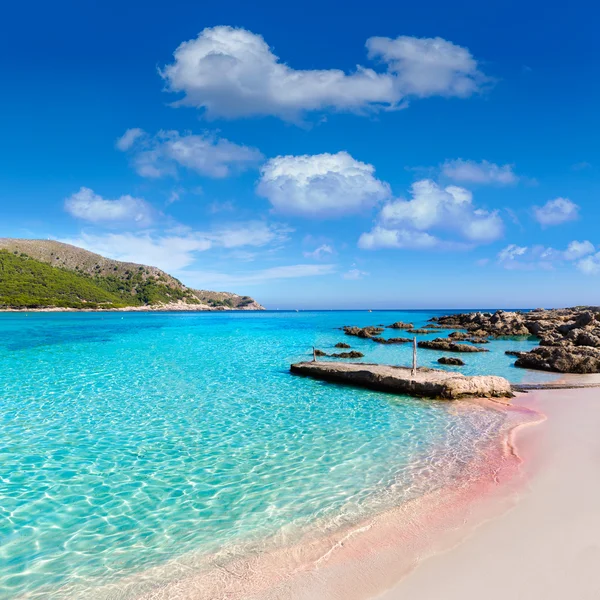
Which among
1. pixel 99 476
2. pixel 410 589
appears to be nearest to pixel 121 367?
pixel 99 476

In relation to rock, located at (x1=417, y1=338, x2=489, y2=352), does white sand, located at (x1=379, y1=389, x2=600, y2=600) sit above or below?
above

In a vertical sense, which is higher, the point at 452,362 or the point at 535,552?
the point at 535,552

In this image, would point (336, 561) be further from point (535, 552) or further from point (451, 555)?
point (535, 552)

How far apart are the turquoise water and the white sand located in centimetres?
191

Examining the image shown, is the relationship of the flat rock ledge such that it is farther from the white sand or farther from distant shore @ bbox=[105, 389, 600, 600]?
distant shore @ bbox=[105, 389, 600, 600]

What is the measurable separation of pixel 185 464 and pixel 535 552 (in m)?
7.48

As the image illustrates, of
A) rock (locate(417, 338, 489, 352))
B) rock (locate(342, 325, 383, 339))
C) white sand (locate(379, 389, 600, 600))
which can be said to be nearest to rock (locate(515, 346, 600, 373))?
rock (locate(417, 338, 489, 352))

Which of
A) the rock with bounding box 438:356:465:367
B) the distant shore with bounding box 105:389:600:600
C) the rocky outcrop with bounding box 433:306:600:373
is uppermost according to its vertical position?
the rocky outcrop with bounding box 433:306:600:373

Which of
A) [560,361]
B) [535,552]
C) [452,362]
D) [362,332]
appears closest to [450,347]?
[452,362]

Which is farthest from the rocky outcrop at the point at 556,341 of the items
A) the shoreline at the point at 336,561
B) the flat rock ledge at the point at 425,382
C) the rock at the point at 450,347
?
the shoreline at the point at 336,561

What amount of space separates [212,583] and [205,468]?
4.23 meters

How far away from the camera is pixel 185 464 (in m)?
9.73

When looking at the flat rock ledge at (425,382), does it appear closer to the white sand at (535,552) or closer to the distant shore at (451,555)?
the white sand at (535,552)

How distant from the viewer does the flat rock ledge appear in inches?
685
